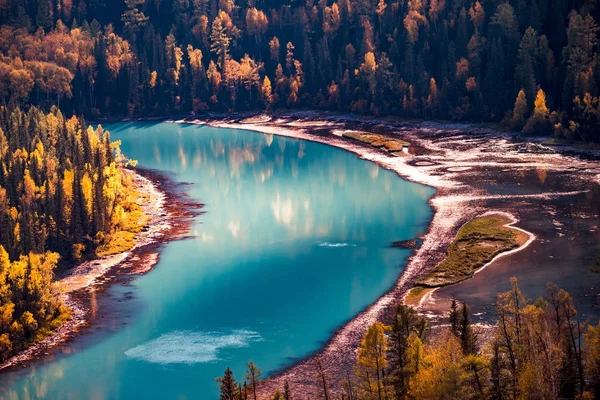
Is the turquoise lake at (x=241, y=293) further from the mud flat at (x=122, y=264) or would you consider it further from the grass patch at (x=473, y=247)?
the grass patch at (x=473, y=247)

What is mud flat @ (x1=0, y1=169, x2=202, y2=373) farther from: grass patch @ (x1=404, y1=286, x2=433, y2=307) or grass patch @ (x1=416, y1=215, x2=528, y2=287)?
grass patch @ (x1=416, y1=215, x2=528, y2=287)

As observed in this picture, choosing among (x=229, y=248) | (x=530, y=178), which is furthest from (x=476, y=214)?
(x=229, y=248)

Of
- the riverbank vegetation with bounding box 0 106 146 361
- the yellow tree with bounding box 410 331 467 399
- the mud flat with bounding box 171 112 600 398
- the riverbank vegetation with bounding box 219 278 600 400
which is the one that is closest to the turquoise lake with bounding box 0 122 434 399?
the mud flat with bounding box 171 112 600 398

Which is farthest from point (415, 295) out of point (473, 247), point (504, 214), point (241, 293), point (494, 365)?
point (494, 365)

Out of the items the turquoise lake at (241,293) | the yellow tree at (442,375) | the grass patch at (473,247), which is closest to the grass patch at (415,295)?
the grass patch at (473,247)

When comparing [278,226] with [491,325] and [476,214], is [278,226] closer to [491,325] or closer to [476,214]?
[476,214]
